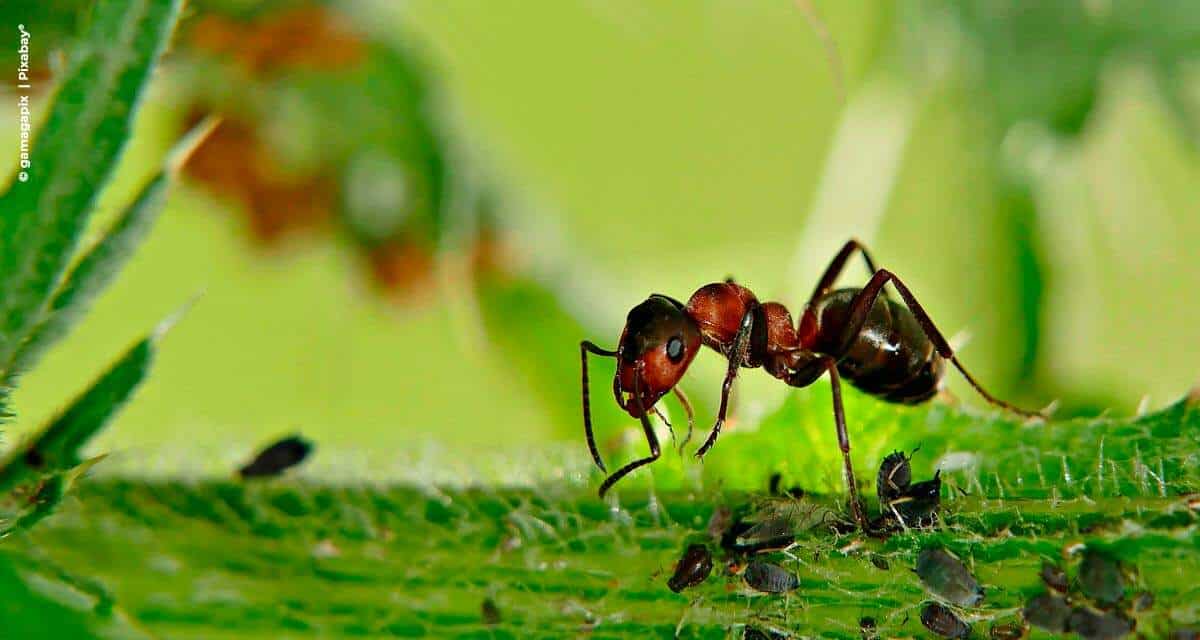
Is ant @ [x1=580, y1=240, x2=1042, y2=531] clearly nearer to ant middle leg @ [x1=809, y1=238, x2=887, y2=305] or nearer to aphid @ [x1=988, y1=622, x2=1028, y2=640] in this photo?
ant middle leg @ [x1=809, y1=238, x2=887, y2=305]

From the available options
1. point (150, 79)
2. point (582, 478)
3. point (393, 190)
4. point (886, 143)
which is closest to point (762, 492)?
point (582, 478)

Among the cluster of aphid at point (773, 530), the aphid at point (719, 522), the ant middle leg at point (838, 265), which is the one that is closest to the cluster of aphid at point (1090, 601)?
the cluster of aphid at point (773, 530)

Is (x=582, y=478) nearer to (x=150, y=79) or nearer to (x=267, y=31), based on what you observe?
(x=150, y=79)

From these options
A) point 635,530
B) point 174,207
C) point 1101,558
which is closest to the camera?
point 1101,558

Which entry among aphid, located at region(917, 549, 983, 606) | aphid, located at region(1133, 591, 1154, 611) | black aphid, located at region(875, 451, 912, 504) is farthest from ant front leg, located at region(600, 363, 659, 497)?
aphid, located at region(1133, 591, 1154, 611)

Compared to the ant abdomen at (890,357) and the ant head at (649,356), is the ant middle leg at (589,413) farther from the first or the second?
the ant abdomen at (890,357)

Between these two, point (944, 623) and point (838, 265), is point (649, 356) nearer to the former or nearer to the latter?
point (838, 265)
